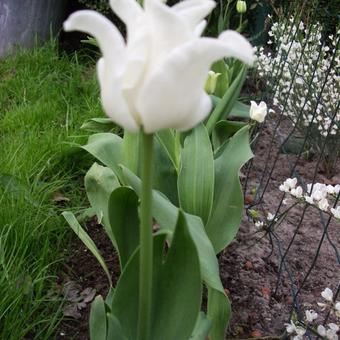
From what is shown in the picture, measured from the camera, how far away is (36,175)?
1834 millimetres

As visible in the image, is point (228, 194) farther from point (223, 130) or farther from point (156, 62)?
point (156, 62)

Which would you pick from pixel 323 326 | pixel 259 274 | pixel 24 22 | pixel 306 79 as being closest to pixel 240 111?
pixel 306 79

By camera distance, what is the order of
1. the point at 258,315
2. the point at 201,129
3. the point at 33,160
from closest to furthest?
the point at 201,129, the point at 258,315, the point at 33,160

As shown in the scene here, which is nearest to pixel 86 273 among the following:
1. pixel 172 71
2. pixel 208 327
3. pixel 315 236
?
pixel 208 327

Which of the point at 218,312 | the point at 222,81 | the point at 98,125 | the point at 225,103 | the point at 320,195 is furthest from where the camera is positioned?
the point at 222,81

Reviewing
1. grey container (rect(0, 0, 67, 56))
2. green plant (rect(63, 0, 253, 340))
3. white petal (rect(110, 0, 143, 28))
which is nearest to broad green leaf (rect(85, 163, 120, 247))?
green plant (rect(63, 0, 253, 340))

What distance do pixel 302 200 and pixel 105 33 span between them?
902 millimetres

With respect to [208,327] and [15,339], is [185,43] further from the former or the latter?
[15,339]

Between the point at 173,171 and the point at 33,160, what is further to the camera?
the point at 33,160

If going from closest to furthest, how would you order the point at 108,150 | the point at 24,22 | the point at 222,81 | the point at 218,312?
1. the point at 218,312
2. the point at 108,150
3. the point at 222,81
4. the point at 24,22

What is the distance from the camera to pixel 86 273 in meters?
1.55

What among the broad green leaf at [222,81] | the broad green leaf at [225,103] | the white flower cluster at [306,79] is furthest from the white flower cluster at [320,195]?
the white flower cluster at [306,79]

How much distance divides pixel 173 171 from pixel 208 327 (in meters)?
0.53

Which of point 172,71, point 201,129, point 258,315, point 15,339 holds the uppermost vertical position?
point 172,71
